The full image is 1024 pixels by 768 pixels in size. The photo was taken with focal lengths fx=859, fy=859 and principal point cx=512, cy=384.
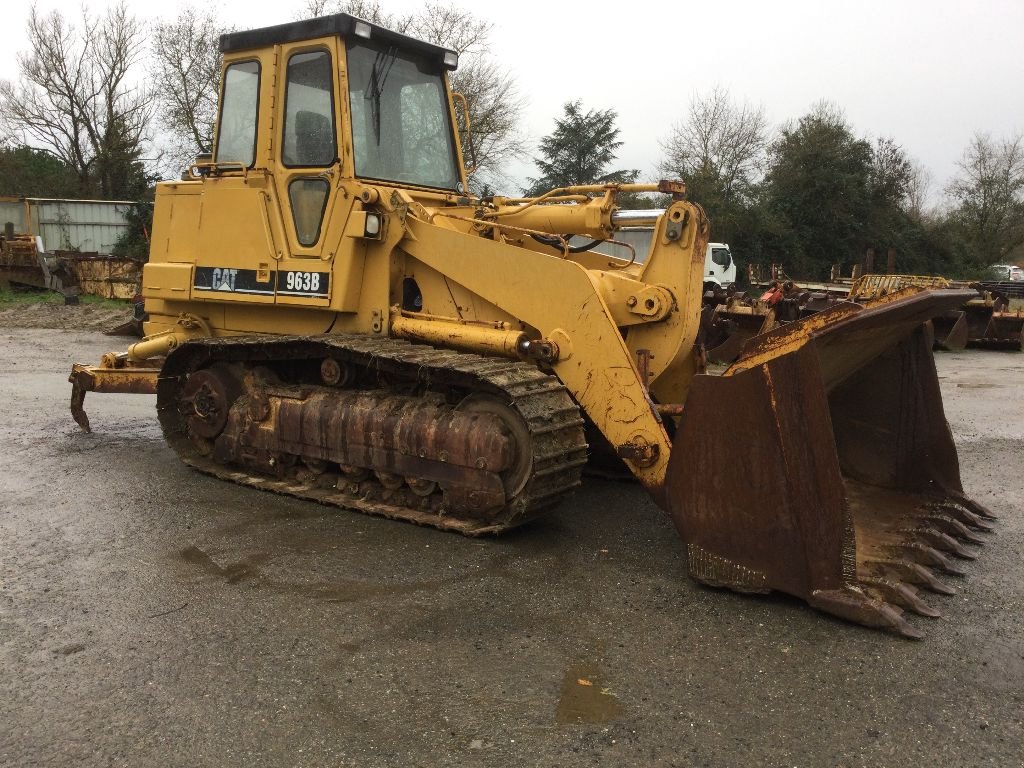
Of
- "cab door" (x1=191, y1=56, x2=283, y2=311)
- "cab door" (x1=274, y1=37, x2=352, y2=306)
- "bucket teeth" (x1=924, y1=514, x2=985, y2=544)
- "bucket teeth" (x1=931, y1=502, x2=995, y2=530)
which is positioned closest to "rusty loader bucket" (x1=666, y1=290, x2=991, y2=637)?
"bucket teeth" (x1=924, y1=514, x2=985, y2=544)

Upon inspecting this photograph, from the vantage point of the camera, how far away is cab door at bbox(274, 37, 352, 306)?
602 cm

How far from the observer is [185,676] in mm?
3496

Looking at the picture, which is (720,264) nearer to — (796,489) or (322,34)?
(322,34)

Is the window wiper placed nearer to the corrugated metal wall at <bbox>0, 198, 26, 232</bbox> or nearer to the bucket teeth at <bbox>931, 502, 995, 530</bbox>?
the bucket teeth at <bbox>931, 502, 995, 530</bbox>

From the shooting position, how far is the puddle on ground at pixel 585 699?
10.5 ft

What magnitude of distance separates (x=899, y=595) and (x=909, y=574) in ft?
1.08

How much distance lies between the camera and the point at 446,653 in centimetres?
371

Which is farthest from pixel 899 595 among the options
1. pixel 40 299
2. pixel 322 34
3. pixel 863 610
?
pixel 40 299

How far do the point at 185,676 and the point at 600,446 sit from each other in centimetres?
375

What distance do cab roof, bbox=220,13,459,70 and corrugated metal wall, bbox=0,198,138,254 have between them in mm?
25797

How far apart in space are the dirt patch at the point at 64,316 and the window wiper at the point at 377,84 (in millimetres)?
13221

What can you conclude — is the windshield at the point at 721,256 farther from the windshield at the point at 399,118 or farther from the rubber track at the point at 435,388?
the rubber track at the point at 435,388

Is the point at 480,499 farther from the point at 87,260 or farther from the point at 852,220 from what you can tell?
the point at 852,220

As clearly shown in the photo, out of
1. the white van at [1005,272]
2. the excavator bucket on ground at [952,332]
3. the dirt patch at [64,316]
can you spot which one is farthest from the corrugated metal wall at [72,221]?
the white van at [1005,272]
